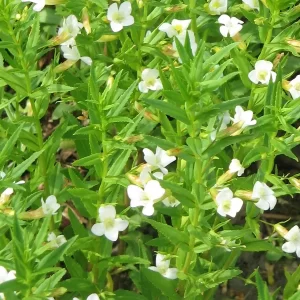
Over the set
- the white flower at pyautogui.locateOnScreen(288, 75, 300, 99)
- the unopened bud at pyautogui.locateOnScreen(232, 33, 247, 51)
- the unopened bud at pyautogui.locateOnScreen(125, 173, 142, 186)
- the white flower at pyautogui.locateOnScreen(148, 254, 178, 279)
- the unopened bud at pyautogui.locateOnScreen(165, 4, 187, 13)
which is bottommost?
the white flower at pyautogui.locateOnScreen(148, 254, 178, 279)

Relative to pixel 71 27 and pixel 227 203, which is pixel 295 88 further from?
pixel 71 27

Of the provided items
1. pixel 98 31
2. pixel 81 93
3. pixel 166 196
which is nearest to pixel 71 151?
pixel 81 93

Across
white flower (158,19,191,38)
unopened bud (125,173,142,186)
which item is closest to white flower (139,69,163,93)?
white flower (158,19,191,38)

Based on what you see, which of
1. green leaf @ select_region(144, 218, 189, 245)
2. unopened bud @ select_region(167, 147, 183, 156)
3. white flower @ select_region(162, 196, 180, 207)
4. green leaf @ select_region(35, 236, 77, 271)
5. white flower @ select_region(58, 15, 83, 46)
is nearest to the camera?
green leaf @ select_region(35, 236, 77, 271)

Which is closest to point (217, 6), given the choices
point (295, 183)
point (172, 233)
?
point (295, 183)

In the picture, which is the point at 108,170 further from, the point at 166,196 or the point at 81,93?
the point at 81,93

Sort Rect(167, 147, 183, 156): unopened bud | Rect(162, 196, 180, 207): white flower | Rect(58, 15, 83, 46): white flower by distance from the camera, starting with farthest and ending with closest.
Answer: Rect(58, 15, 83, 46): white flower < Rect(162, 196, 180, 207): white flower < Rect(167, 147, 183, 156): unopened bud

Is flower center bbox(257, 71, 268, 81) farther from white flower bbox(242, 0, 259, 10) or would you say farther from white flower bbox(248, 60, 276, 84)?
white flower bbox(242, 0, 259, 10)

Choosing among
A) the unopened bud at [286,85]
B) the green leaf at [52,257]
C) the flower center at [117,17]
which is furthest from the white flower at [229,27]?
the green leaf at [52,257]
